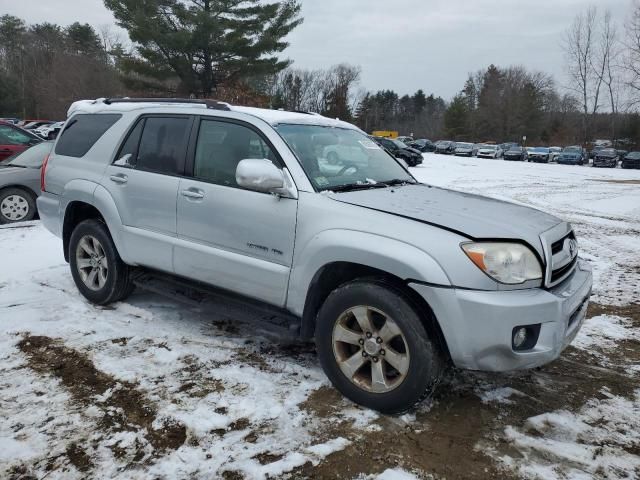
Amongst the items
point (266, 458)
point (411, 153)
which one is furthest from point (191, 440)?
point (411, 153)

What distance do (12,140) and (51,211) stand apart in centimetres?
705

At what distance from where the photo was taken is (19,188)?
337 inches

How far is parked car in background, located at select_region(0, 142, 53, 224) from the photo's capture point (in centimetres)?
843

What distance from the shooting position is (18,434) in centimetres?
279

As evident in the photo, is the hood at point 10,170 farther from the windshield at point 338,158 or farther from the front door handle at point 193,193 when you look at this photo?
the windshield at point 338,158

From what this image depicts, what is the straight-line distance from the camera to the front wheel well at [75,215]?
4.83 m

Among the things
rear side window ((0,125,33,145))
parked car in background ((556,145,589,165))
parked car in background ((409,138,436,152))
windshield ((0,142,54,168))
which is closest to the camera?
windshield ((0,142,54,168))

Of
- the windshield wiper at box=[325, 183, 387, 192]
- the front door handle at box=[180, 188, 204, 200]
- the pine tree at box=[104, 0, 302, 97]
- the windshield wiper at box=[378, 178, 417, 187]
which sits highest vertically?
the pine tree at box=[104, 0, 302, 97]

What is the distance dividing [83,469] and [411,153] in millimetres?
26422

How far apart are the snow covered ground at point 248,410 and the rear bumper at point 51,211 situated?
0.80m

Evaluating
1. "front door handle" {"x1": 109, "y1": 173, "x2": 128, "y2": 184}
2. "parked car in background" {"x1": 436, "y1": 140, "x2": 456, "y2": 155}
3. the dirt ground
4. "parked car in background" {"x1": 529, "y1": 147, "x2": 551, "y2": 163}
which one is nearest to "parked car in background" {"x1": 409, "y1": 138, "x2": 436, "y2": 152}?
"parked car in background" {"x1": 436, "y1": 140, "x2": 456, "y2": 155}

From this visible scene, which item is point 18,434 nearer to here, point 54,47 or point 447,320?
point 447,320

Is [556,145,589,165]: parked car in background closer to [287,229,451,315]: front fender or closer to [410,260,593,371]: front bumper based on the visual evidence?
[410,260,593,371]: front bumper

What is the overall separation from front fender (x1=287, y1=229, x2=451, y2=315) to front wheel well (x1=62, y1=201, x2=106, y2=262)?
244 cm
